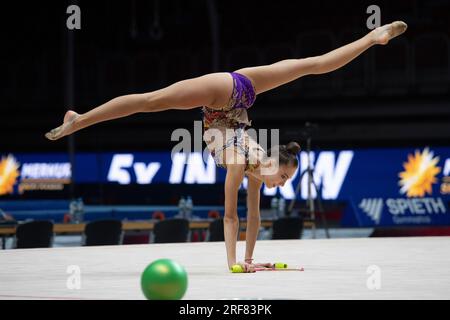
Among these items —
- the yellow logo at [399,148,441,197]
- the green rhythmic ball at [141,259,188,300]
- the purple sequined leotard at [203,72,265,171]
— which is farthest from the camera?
the yellow logo at [399,148,441,197]

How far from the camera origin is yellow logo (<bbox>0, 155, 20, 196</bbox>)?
21.4 metres

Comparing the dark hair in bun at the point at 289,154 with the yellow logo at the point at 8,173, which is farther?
the yellow logo at the point at 8,173

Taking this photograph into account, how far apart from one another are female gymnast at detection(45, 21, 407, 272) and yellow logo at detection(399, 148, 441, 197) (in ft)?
39.5

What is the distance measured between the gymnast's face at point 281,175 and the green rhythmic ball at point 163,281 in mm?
1812

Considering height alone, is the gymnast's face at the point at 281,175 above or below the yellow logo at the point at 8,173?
below

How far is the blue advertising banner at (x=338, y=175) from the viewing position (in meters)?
14.8

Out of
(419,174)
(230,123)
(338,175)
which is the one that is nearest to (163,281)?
(230,123)

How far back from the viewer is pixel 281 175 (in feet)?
17.7

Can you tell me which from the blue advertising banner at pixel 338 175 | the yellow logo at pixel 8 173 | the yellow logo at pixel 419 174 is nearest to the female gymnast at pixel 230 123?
the blue advertising banner at pixel 338 175

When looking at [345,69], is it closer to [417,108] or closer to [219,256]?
[417,108]

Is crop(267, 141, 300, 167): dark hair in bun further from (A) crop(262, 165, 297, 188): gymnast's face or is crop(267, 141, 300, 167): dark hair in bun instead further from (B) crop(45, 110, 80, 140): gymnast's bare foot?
(B) crop(45, 110, 80, 140): gymnast's bare foot

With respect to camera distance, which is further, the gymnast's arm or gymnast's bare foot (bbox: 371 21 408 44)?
gymnast's bare foot (bbox: 371 21 408 44)

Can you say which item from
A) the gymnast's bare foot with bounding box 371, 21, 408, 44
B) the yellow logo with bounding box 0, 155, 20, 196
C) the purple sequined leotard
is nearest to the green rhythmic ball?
the purple sequined leotard

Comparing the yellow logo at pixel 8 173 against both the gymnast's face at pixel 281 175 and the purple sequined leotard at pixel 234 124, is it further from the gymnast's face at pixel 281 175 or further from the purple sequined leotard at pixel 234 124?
the gymnast's face at pixel 281 175
